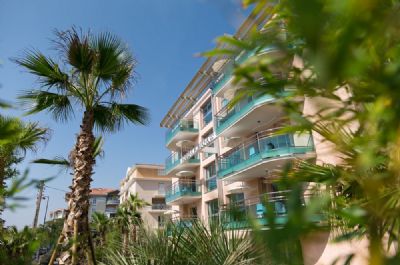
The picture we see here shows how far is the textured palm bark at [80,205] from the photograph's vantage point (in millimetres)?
4707

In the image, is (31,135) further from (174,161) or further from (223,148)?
(174,161)

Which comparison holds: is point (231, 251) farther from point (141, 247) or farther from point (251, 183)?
point (251, 183)

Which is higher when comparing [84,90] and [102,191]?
[102,191]

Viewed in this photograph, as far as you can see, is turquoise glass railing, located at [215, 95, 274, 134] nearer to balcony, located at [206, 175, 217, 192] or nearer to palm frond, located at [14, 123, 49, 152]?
balcony, located at [206, 175, 217, 192]

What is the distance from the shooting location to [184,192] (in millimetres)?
25266

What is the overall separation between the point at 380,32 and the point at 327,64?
26 cm

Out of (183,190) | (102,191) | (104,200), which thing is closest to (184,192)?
(183,190)

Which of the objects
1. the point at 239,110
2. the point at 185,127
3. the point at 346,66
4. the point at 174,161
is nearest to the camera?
the point at 346,66

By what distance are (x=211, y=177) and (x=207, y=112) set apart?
20.8ft

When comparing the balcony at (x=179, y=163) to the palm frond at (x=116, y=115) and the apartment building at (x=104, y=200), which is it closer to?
the palm frond at (x=116, y=115)

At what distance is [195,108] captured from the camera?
28672mm

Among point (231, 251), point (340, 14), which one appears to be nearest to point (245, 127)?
point (231, 251)

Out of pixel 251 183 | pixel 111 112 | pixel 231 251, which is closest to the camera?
pixel 231 251

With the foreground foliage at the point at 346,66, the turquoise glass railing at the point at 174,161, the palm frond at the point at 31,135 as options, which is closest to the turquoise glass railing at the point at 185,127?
the turquoise glass railing at the point at 174,161
